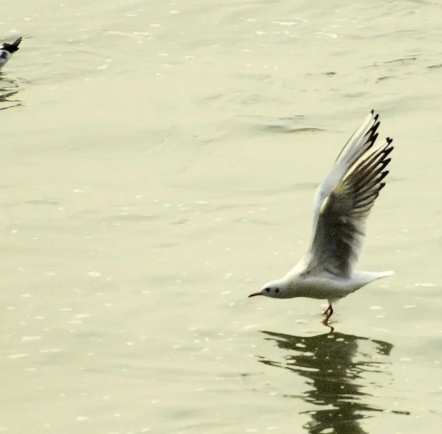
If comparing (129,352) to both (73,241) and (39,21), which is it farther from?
(39,21)

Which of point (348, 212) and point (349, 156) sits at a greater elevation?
point (349, 156)

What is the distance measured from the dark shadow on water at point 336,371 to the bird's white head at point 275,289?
0.27 meters

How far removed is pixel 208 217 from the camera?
9766 millimetres

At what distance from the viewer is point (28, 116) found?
41.4 feet

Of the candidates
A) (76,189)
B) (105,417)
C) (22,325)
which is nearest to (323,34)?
(76,189)

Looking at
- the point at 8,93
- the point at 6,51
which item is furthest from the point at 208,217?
the point at 6,51

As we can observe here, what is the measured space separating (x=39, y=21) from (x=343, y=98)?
532 centimetres

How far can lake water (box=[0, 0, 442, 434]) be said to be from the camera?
6.93 metres

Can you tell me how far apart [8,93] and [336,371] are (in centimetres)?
757

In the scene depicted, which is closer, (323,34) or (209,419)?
(209,419)

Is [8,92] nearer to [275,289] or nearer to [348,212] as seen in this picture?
[275,289]

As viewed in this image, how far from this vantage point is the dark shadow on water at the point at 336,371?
6523 mm

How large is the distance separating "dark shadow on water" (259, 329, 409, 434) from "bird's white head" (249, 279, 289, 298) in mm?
265

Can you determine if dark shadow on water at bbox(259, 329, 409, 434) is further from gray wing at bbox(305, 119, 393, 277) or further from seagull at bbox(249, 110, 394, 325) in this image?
gray wing at bbox(305, 119, 393, 277)
